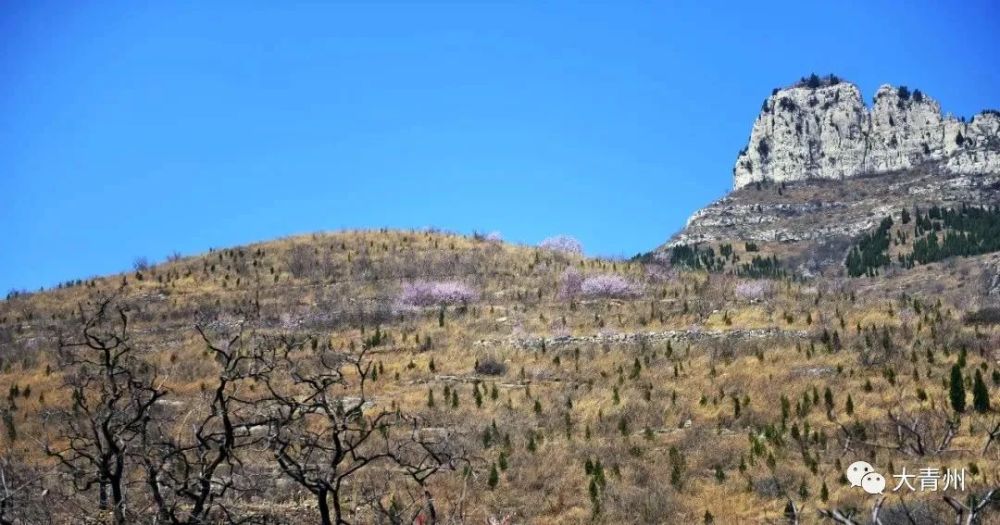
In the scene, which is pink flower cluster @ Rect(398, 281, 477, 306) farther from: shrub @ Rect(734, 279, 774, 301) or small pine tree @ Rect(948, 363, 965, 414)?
small pine tree @ Rect(948, 363, 965, 414)

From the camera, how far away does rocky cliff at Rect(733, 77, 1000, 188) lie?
5866 inches

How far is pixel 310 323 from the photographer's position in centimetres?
3044

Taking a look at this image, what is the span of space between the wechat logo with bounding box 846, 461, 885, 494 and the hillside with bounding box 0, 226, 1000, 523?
0.87 feet

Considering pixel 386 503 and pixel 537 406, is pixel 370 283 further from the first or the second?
pixel 386 503

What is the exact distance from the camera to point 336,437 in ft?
18.0

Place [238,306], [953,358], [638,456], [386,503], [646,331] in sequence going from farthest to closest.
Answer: [238,306]
[646,331]
[953,358]
[638,456]
[386,503]

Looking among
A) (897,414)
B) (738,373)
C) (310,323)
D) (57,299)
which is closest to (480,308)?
(310,323)

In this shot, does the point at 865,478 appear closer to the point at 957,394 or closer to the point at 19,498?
the point at 957,394

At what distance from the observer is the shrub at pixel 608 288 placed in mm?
33750

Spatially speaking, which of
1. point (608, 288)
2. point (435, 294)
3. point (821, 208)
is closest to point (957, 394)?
point (608, 288)

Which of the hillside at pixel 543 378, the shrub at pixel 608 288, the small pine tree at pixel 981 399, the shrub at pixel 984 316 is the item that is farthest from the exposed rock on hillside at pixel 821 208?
the small pine tree at pixel 981 399

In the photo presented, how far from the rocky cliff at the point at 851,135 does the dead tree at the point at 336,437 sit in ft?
472

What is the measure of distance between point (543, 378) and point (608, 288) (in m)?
11.6

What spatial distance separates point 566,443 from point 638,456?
5.38ft
